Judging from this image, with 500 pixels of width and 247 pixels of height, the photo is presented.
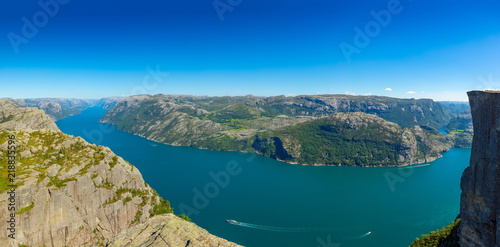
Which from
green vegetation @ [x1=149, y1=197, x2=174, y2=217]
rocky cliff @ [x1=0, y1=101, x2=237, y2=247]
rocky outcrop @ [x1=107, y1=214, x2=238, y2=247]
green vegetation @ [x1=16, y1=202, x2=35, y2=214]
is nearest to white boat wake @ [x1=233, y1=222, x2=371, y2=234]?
green vegetation @ [x1=149, y1=197, x2=174, y2=217]

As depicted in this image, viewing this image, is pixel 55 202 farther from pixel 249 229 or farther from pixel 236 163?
pixel 236 163

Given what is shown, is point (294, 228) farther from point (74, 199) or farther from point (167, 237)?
point (74, 199)

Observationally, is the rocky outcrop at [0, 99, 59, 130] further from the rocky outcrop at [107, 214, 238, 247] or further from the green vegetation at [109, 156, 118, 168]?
the rocky outcrop at [107, 214, 238, 247]

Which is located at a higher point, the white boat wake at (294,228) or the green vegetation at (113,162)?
the green vegetation at (113,162)

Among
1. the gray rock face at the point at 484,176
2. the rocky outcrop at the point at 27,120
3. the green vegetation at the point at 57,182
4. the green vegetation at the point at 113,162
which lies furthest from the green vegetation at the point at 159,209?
the gray rock face at the point at 484,176

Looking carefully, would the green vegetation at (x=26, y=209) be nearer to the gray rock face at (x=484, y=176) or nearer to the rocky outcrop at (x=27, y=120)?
the rocky outcrop at (x=27, y=120)

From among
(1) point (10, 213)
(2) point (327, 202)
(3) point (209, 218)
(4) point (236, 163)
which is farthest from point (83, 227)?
(4) point (236, 163)

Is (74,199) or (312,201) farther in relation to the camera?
(312,201)

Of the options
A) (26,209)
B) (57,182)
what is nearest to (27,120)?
(57,182)
